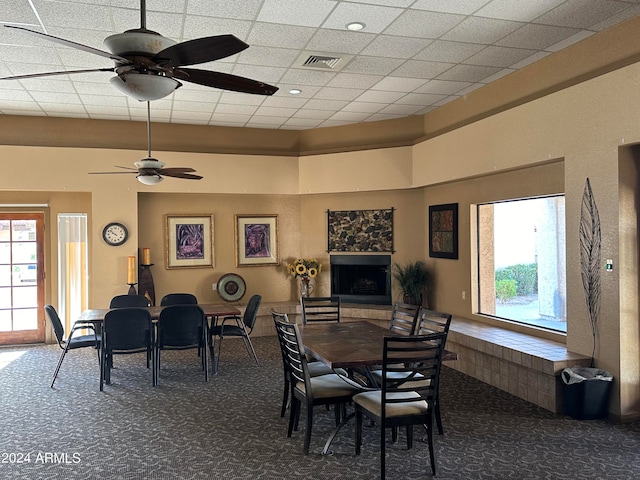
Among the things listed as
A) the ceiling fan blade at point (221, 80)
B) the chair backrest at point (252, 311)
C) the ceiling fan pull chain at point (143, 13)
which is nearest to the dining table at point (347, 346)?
the chair backrest at point (252, 311)

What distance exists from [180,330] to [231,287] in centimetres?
270

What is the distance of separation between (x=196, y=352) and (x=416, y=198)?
3.85 m

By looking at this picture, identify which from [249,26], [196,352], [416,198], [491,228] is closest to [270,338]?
[196,352]

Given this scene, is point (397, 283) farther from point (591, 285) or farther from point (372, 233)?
point (591, 285)

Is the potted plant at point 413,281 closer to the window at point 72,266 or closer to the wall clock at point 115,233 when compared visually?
the wall clock at point 115,233

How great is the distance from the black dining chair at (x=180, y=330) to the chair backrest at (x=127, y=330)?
17 centimetres

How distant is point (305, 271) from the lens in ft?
28.4

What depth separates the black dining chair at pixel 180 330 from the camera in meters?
5.92

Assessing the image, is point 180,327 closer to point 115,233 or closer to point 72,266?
point 115,233

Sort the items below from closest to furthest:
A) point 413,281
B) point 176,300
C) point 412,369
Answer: point 412,369 < point 176,300 < point 413,281

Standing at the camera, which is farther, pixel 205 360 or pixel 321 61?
pixel 205 360

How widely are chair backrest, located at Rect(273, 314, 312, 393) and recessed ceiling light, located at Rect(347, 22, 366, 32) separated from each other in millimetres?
2479

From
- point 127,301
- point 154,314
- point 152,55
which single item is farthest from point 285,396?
point 127,301

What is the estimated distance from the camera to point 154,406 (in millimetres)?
5152
